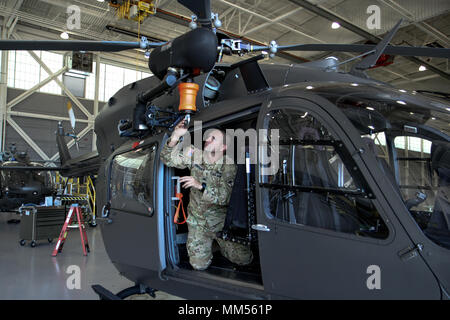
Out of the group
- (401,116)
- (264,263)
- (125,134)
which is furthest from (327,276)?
(125,134)

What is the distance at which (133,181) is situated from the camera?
127 inches

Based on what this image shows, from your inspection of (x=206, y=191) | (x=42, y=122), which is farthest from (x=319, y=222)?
(x=42, y=122)

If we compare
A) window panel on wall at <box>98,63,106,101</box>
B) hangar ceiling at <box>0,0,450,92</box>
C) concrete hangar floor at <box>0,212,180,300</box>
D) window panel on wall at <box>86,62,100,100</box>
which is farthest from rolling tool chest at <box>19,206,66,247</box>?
window panel on wall at <box>98,63,106,101</box>

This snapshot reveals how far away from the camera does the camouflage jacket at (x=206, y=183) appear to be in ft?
8.77

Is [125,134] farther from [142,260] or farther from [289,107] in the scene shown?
[289,107]

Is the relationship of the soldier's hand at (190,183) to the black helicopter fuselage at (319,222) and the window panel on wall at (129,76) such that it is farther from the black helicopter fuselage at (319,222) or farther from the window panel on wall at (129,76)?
the window panel on wall at (129,76)

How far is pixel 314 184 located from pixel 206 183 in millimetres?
967

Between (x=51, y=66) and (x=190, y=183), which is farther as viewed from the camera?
(x=51, y=66)

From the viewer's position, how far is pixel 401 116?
6.40 ft

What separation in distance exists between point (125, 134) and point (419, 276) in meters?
2.80

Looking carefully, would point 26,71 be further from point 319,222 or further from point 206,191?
point 319,222

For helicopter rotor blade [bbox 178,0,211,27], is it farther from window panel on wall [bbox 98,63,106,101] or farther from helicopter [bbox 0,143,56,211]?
window panel on wall [bbox 98,63,106,101]

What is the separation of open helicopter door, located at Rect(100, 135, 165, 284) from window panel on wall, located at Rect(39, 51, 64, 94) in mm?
14417

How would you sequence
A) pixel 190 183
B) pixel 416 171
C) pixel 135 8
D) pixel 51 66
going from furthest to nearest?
pixel 51 66 < pixel 135 8 < pixel 190 183 < pixel 416 171
